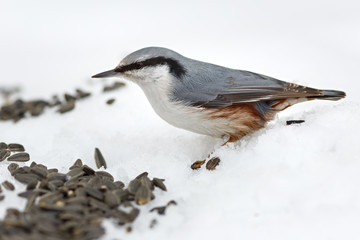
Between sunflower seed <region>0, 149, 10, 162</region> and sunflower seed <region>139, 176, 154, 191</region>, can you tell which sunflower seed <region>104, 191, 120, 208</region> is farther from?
sunflower seed <region>0, 149, 10, 162</region>

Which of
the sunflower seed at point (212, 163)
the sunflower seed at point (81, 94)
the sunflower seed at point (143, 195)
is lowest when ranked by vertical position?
the sunflower seed at point (143, 195)

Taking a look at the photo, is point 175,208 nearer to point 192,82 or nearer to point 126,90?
point 192,82

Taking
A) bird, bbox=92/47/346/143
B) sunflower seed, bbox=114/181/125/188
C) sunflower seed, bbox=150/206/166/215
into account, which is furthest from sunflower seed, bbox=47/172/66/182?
bird, bbox=92/47/346/143

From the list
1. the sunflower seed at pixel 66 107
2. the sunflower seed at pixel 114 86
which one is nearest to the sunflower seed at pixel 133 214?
the sunflower seed at pixel 66 107

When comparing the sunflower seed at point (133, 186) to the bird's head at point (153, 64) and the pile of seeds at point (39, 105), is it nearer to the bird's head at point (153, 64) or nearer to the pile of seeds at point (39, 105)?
the bird's head at point (153, 64)

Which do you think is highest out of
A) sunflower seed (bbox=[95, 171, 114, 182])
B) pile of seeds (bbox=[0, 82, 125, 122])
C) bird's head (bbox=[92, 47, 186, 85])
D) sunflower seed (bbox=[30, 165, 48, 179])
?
bird's head (bbox=[92, 47, 186, 85])

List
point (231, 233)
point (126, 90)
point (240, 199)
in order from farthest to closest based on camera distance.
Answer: point (126, 90) < point (240, 199) < point (231, 233)

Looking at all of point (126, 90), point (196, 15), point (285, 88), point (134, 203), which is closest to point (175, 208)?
point (134, 203)
